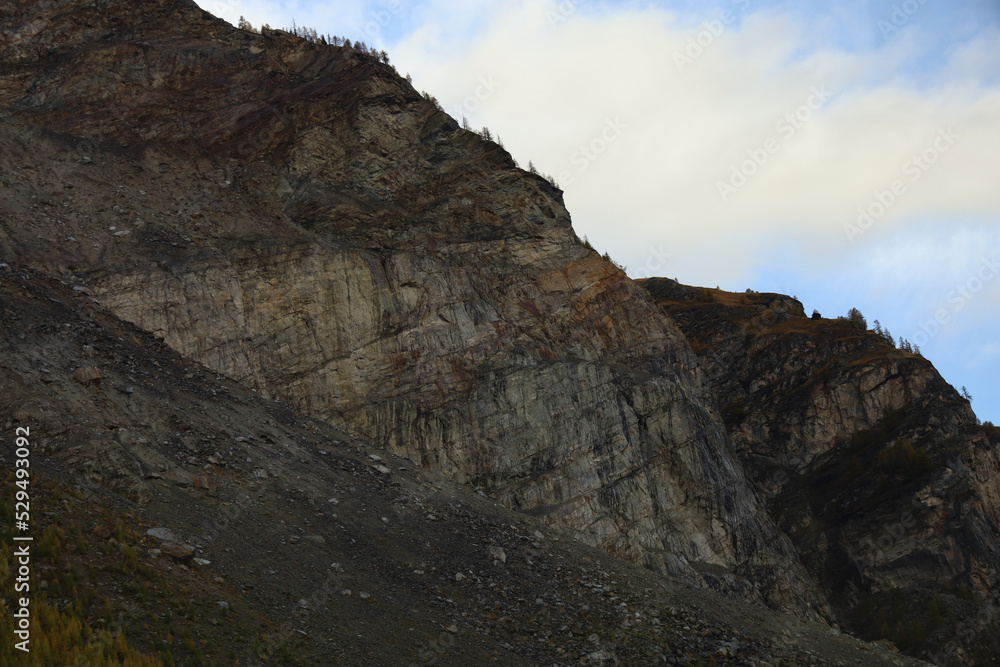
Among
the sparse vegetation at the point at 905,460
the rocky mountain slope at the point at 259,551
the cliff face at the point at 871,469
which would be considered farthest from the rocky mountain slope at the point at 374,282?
the sparse vegetation at the point at 905,460

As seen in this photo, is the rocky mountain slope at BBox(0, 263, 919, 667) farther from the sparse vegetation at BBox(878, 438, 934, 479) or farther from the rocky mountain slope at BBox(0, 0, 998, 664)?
the sparse vegetation at BBox(878, 438, 934, 479)

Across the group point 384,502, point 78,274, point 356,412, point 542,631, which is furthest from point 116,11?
point 542,631

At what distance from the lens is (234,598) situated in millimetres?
15602

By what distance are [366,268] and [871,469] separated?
33.5m

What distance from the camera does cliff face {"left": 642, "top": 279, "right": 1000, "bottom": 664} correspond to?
40.3m

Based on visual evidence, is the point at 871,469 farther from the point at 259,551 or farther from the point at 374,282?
the point at 259,551

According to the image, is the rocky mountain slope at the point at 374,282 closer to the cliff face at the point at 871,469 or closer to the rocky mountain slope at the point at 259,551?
the cliff face at the point at 871,469

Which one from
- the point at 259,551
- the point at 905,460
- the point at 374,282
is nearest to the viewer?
the point at 259,551

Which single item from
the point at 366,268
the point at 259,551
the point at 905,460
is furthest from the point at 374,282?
the point at 905,460

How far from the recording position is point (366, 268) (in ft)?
108

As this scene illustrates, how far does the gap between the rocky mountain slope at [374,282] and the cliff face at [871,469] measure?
39cm

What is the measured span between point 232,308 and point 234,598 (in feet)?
53.9

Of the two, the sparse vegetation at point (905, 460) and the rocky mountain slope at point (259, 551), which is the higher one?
the sparse vegetation at point (905, 460)

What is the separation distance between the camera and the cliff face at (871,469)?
40.3 meters
